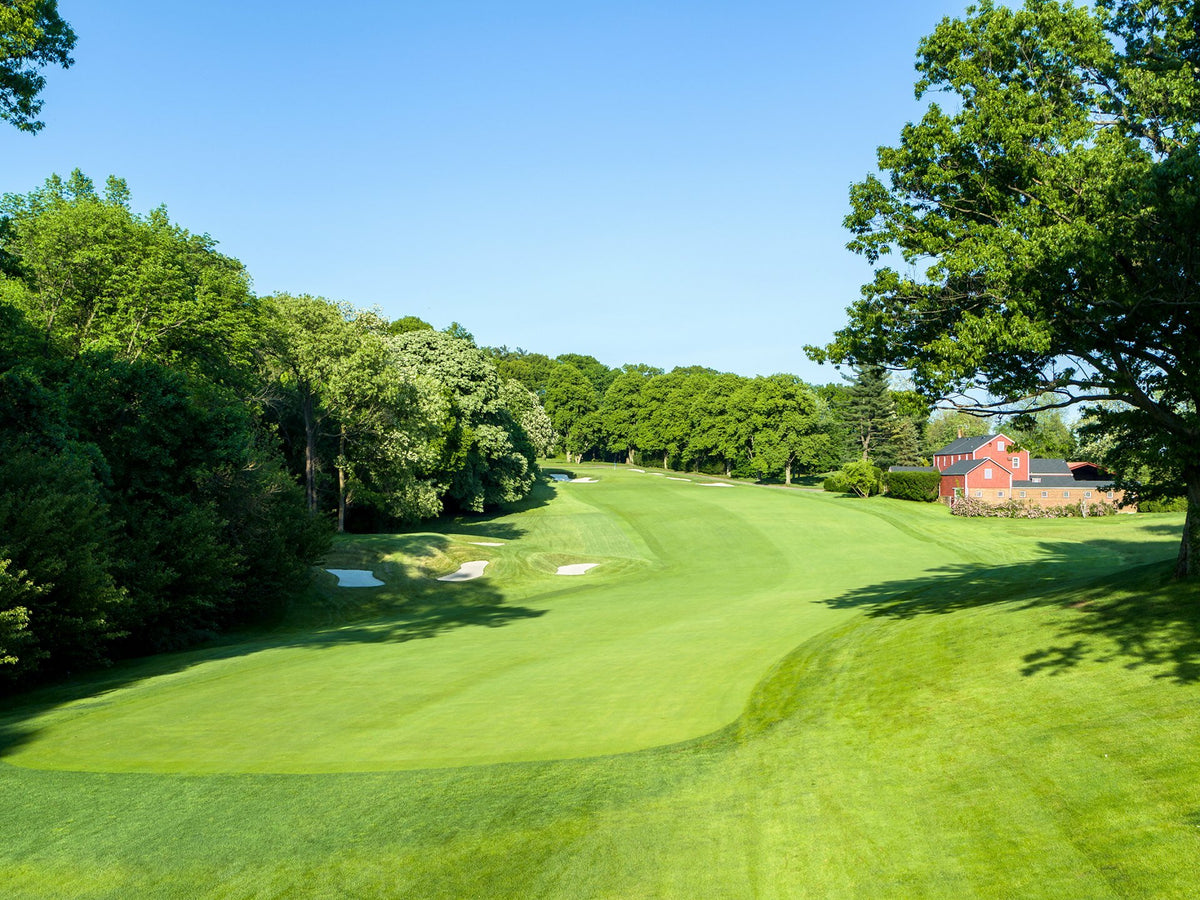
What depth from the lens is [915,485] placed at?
70312mm

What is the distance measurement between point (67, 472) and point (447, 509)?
145 ft

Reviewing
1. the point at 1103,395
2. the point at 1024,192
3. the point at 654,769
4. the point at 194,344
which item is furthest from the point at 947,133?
the point at 194,344

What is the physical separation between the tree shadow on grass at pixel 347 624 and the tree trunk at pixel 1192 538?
55.8 feet

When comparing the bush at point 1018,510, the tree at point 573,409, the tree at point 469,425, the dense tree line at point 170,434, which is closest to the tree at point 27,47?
the dense tree line at point 170,434

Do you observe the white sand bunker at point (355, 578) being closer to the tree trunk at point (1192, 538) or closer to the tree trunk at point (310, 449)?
the tree trunk at point (310, 449)

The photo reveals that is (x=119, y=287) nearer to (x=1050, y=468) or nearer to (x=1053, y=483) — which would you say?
(x=1053, y=483)

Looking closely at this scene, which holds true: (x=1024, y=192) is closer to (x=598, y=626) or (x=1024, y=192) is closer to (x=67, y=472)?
(x=598, y=626)

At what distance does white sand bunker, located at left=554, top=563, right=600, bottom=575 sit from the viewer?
37.4 meters

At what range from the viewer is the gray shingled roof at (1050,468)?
83.9 meters

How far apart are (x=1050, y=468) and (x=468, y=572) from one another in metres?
73.2

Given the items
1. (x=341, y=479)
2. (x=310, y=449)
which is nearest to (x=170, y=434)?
(x=310, y=449)

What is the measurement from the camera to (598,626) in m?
23.1

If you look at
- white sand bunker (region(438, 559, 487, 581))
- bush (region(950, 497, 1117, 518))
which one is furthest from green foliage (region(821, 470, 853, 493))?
white sand bunker (region(438, 559, 487, 581))

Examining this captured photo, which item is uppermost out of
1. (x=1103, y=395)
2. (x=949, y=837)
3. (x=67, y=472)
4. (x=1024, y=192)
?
(x=1024, y=192)
